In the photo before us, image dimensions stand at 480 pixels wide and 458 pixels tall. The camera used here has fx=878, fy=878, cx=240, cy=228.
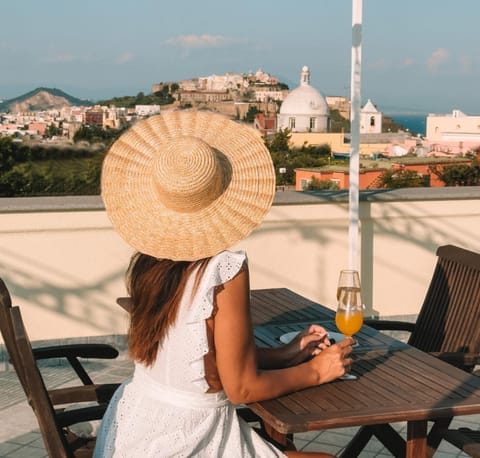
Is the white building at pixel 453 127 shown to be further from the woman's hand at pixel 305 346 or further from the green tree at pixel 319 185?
the woman's hand at pixel 305 346

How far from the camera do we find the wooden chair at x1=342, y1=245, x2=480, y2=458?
340 centimetres

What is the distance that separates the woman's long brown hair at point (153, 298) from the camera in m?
2.09

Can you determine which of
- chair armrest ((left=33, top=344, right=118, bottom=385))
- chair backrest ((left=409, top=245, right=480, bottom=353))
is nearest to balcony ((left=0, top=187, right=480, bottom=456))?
chair armrest ((left=33, top=344, right=118, bottom=385))

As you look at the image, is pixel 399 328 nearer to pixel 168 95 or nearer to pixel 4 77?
pixel 4 77

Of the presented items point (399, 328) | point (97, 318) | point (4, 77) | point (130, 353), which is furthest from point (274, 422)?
point (4, 77)

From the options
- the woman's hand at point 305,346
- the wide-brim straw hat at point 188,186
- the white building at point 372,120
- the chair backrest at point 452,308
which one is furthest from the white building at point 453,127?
the wide-brim straw hat at point 188,186

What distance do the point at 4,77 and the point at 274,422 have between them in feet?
252

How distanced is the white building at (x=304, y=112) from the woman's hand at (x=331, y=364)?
4262 inches

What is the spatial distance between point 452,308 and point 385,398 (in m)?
1.42

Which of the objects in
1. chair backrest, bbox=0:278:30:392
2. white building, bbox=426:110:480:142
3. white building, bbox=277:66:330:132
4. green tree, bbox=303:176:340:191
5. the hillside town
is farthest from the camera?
white building, bbox=426:110:480:142

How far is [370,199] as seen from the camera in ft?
18.4

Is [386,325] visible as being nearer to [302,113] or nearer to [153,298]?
[153,298]

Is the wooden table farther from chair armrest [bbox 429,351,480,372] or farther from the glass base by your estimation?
chair armrest [bbox 429,351,480,372]

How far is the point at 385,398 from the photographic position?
2246 millimetres
